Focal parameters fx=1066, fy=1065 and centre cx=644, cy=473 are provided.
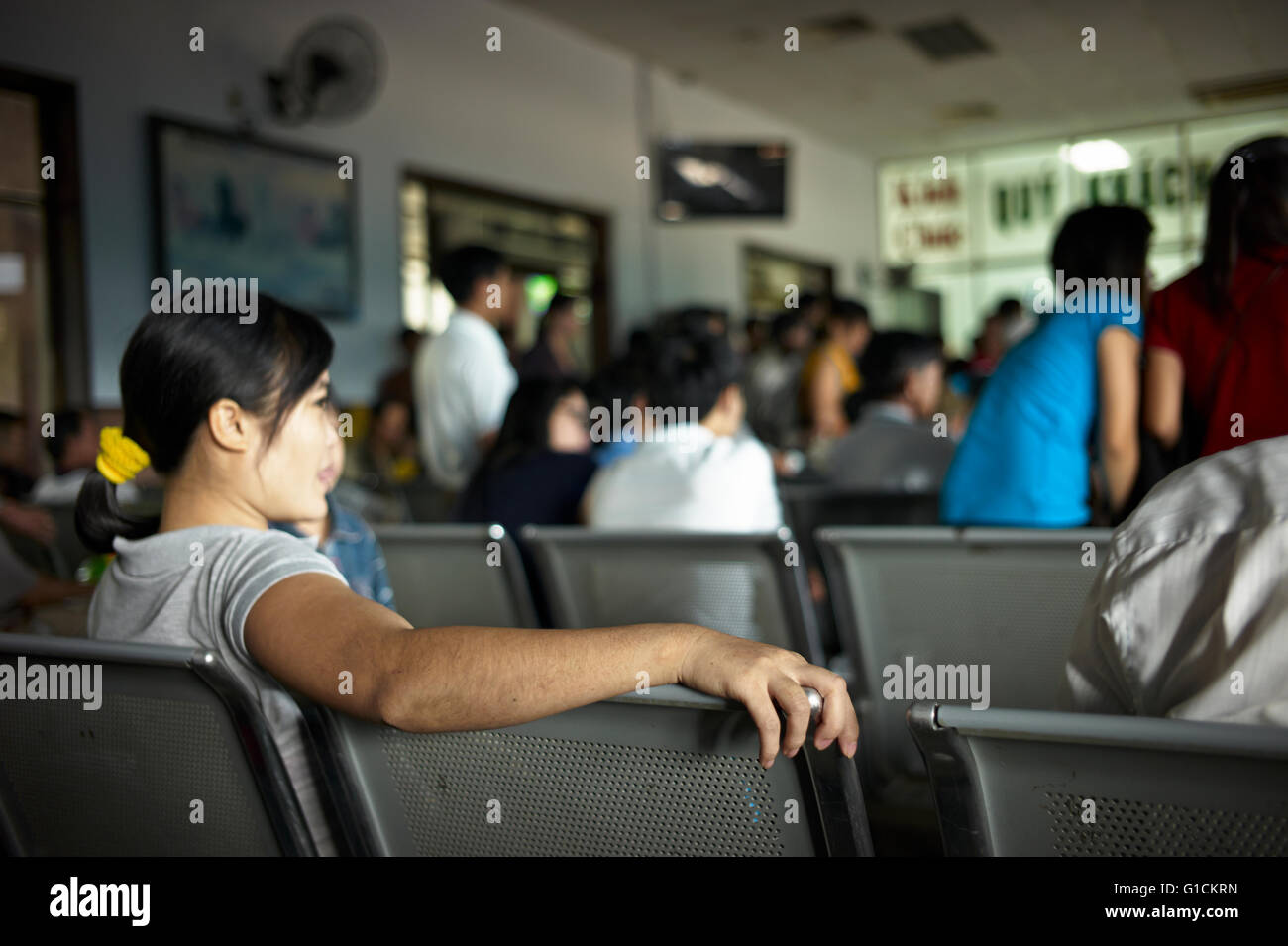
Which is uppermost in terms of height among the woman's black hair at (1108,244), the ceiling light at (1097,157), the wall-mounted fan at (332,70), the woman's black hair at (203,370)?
the ceiling light at (1097,157)

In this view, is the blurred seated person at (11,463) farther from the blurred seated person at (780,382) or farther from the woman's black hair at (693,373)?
the blurred seated person at (780,382)

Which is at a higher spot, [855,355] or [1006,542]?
[855,355]

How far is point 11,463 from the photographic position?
3.85 meters

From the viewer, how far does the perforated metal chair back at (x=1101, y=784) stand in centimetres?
58

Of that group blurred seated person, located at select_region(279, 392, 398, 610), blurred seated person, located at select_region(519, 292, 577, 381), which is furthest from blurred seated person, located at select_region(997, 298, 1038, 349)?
blurred seated person, located at select_region(279, 392, 398, 610)

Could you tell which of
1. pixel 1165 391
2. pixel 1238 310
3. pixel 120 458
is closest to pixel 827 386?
pixel 1165 391

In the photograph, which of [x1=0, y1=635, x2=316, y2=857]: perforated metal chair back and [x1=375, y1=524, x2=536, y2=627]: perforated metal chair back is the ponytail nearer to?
[x1=0, y1=635, x2=316, y2=857]: perforated metal chair back

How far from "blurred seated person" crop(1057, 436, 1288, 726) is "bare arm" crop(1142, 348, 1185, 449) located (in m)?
1.22

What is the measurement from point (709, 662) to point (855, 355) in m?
4.94

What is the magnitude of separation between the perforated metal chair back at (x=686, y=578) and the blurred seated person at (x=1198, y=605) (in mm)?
686

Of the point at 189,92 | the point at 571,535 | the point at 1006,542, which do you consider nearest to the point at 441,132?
the point at 189,92

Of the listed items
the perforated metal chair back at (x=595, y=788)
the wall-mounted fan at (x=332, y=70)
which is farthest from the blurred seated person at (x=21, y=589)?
the wall-mounted fan at (x=332, y=70)
